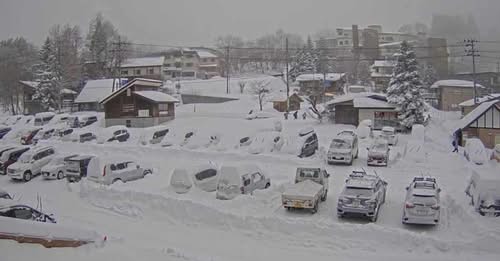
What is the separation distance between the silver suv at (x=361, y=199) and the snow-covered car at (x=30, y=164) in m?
9.37

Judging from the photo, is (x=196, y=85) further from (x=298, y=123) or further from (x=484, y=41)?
(x=484, y=41)

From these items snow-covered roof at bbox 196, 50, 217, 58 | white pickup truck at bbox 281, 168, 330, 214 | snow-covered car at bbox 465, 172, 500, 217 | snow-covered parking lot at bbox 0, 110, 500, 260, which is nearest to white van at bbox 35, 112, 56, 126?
snow-covered parking lot at bbox 0, 110, 500, 260

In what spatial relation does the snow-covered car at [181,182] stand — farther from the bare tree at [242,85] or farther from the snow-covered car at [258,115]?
the bare tree at [242,85]

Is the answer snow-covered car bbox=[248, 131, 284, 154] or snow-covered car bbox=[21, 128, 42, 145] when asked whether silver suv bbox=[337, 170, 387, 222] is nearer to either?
snow-covered car bbox=[248, 131, 284, 154]

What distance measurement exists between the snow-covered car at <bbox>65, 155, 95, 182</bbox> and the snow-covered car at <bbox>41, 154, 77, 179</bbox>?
0.65 ft

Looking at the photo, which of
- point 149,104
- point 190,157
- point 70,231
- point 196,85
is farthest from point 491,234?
point 196,85

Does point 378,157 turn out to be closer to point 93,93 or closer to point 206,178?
point 206,178

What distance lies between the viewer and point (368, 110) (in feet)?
84.7

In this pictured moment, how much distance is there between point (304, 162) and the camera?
1554 centimetres

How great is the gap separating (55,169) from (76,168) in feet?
2.43

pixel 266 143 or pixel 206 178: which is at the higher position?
pixel 266 143

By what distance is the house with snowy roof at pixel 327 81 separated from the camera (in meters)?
40.4

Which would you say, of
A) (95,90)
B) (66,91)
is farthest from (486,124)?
(95,90)

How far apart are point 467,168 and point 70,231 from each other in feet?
39.3
